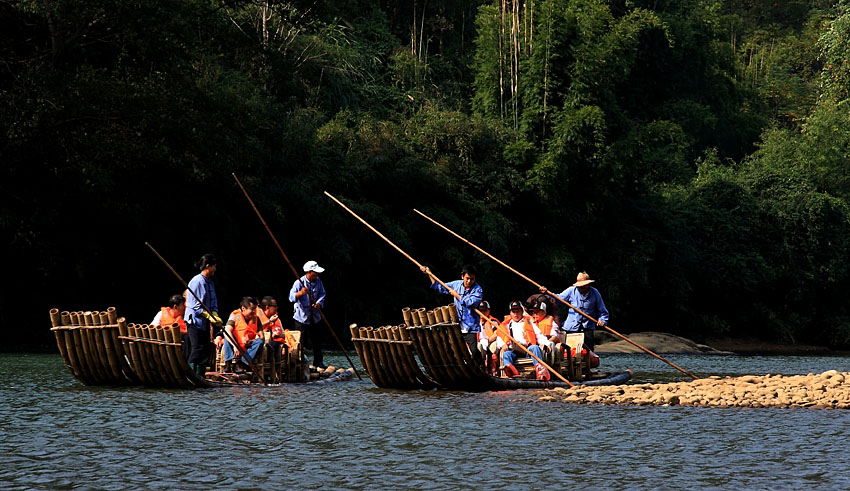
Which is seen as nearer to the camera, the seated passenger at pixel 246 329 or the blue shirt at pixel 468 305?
the blue shirt at pixel 468 305

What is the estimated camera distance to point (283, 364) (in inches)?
691

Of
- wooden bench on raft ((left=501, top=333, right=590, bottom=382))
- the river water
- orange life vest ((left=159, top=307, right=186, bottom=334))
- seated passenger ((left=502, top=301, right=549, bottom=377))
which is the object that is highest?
orange life vest ((left=159, top=307, right=186, bottom=334))

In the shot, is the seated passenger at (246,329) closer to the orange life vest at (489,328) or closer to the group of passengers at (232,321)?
the group of passengers at (232,321)

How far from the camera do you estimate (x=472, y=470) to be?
29.7 ft

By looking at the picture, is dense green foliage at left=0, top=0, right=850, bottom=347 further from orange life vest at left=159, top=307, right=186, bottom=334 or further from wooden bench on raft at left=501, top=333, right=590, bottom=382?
wooden bench on raft at left=501, top=333, right=590, bottom=382

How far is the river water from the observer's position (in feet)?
28.4

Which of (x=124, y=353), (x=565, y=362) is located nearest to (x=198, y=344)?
(x=124, y=353)

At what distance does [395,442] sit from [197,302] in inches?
243

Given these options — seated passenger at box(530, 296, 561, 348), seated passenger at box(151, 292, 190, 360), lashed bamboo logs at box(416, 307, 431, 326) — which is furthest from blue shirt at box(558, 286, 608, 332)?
seated passenger at box(151, 292, 190, 360)

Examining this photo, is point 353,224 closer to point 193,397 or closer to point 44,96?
point 44,96

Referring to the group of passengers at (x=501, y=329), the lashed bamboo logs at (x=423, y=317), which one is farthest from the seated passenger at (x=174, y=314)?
the lashed bamboo logs at (x=423, y=317)

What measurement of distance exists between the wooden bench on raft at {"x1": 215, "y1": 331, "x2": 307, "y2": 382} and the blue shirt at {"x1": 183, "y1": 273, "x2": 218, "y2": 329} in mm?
1199

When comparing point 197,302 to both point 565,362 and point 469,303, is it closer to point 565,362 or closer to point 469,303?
point 469,303

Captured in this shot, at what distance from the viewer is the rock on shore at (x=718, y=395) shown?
14.6 metres
